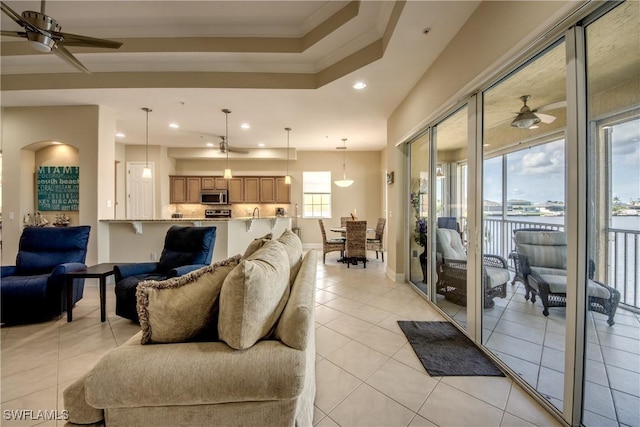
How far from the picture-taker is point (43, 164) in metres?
4.36

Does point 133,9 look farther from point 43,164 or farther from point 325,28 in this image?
point 43,164

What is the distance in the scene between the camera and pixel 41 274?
302cm

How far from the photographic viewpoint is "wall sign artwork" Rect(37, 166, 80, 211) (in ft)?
14.2

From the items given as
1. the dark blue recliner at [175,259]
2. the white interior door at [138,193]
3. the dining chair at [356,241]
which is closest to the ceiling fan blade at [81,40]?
the dark blue recliner at [175,259]

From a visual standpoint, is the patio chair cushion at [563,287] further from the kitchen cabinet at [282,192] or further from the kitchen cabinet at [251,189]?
the kitchen cabinet at [251,189]

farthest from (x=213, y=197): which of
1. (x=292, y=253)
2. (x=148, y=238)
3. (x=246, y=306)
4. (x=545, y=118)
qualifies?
(x=545, y=118)

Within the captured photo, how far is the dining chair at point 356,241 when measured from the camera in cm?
523

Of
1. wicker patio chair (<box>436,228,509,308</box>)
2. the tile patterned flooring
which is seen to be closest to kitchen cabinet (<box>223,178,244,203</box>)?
the tile patterned flooring

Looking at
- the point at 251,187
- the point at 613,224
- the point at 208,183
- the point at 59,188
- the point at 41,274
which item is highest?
the point at 208,183

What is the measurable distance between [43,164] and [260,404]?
5852 millimetres

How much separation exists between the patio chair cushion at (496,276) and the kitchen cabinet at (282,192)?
594 cm

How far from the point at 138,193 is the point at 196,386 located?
293 inches

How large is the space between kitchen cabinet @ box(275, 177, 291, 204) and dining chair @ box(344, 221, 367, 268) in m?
2.92

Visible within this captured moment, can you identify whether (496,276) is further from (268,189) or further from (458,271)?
(268,189)
